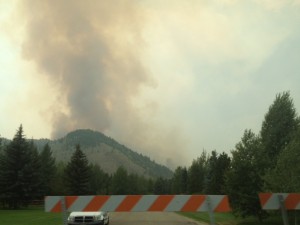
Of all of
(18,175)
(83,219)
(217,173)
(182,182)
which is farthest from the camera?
(182,182)

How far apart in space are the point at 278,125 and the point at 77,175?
38285mm

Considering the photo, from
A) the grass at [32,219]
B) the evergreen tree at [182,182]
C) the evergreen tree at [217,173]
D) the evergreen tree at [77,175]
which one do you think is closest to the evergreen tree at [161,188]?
the evergreen tree at [182,182]

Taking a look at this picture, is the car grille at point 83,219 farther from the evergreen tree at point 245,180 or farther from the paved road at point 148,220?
the evergreen tree at point 245,180

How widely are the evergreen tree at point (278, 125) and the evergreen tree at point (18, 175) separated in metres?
31.6

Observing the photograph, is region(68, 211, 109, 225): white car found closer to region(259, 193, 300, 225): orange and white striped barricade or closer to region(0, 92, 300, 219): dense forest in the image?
region(0, 92, 300, 219): dense forest

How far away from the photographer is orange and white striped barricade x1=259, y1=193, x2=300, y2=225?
21.7 ft

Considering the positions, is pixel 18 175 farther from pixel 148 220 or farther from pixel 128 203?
pixel 128 203

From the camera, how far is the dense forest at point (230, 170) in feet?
83.0

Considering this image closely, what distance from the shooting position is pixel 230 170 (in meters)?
31.8

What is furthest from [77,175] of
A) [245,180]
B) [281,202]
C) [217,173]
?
[281,202]

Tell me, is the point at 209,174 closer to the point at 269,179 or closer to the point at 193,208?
the point at 269,179

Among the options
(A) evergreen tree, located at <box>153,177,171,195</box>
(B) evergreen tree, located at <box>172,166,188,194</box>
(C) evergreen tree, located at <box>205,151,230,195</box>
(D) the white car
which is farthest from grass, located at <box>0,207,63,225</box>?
(A) evergreen tree, located at <box>153,177,171,195</box>

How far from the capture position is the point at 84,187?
70438 millimetres

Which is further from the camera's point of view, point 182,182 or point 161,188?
point 161,188
